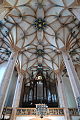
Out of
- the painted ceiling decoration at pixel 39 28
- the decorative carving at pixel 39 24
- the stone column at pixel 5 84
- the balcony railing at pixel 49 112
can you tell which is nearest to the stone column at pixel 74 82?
the painted ceiling decoration at pixel 39 28

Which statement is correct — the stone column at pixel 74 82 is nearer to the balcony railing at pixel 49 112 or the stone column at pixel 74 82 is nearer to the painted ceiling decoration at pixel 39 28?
the painted ceiling decoration at pixel 39 28

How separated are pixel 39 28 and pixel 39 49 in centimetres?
356

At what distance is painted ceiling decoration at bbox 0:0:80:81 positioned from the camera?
29.9 feet

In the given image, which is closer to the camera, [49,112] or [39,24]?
[49,112]

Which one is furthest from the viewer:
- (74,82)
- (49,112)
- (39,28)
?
(39,28)

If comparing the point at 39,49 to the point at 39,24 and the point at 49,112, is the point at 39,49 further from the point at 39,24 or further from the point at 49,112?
the point at 49,112

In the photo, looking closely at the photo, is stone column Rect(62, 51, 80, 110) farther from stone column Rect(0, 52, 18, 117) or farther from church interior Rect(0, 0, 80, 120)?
stone column Rect(0, 52, 18, 117)

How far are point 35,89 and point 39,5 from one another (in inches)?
504

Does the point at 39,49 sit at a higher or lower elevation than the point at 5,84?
higher

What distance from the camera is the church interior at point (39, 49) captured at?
7.82m

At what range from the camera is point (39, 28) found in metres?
11.2

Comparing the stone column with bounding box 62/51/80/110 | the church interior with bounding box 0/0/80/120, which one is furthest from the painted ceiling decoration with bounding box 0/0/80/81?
the stone column with bounding box 62/51/80/110

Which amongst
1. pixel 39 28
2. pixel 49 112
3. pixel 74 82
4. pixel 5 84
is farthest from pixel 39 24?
pixel 49 112

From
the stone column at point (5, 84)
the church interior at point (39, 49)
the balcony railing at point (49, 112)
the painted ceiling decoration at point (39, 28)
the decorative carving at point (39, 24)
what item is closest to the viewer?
the stone column at point (5, 84)
